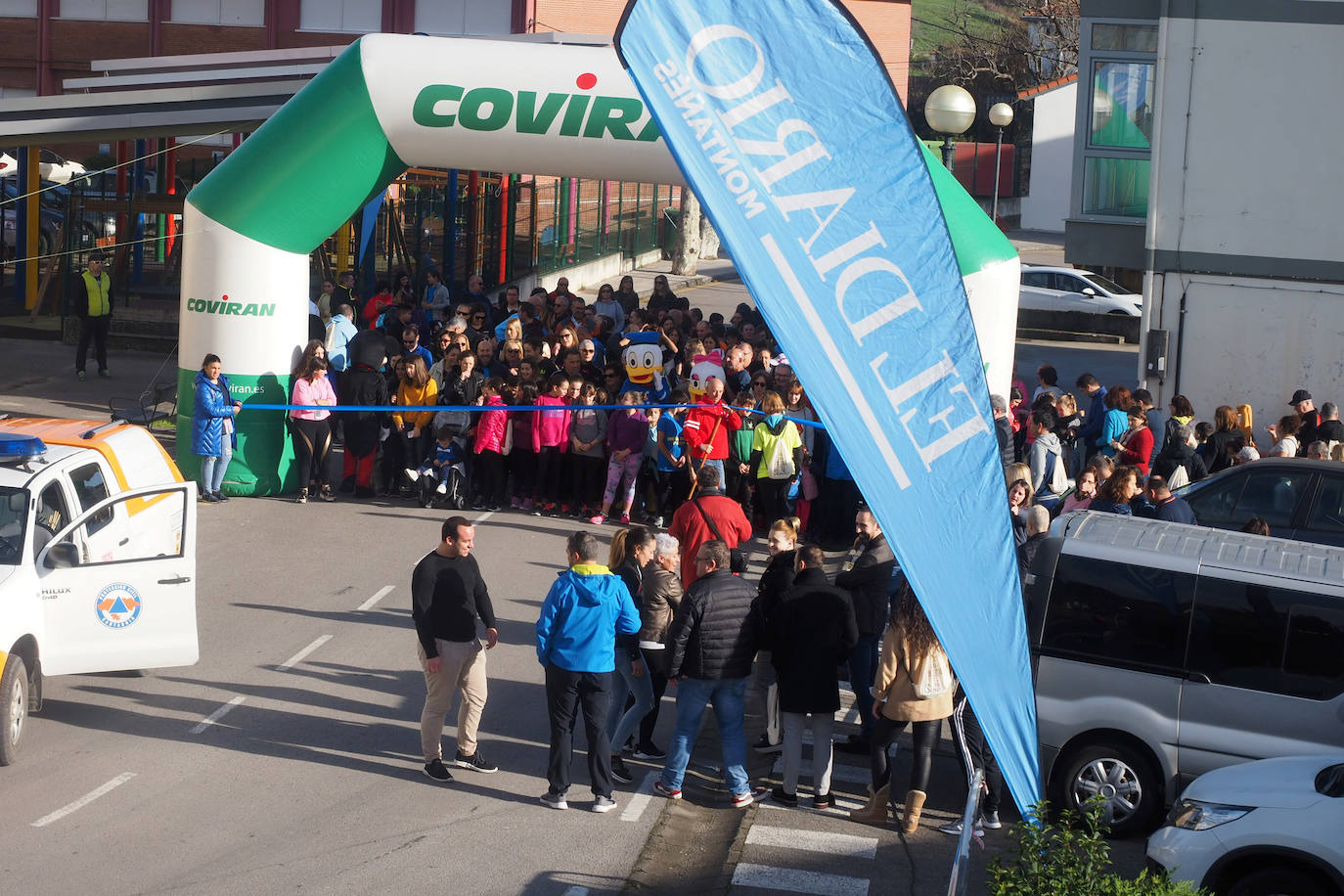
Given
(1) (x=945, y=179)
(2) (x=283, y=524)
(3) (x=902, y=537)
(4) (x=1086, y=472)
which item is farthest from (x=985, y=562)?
(2) (x=283, y=524)

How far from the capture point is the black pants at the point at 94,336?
2161 cm

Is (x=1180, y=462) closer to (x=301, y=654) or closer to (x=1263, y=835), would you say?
(x=1263, y=835)

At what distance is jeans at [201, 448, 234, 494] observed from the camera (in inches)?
615

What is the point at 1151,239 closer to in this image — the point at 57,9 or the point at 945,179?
the point at 945,179

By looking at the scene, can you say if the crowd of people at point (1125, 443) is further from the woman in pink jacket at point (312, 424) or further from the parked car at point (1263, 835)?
the woman in pink jacket at point (312, 424)

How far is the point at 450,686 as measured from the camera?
9211 millimetres

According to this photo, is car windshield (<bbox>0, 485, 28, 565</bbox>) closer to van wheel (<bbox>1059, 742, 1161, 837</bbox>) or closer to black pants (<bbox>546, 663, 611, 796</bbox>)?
black pants (<bbox>546, 663, 611, 796</bbox>)

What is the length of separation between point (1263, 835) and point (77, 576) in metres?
7.27

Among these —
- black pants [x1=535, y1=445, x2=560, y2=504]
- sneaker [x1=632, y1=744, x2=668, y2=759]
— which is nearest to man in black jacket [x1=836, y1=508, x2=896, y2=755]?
sneaker [x1=632, y1=744, x2=668, y2=759]

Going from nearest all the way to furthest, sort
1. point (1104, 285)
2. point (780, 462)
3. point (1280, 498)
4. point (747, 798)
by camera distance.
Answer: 1. point (747, 798)
2. point (1280, 498)
3. point (780, 462)
4. point (1104, 285)

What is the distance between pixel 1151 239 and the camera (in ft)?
61.3

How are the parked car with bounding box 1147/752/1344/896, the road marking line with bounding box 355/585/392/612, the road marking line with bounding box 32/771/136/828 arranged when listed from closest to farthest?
the parked car with bounding box 1147/752/1344/896 → the road marking line with bounding box 32/771/136/828 → the road marking line with bounding box 355/585/392/612

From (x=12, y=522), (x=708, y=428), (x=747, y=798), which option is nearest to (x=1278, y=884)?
(x=747, y=798)

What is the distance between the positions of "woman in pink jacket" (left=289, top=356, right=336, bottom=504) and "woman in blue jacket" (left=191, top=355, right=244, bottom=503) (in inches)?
26.1
